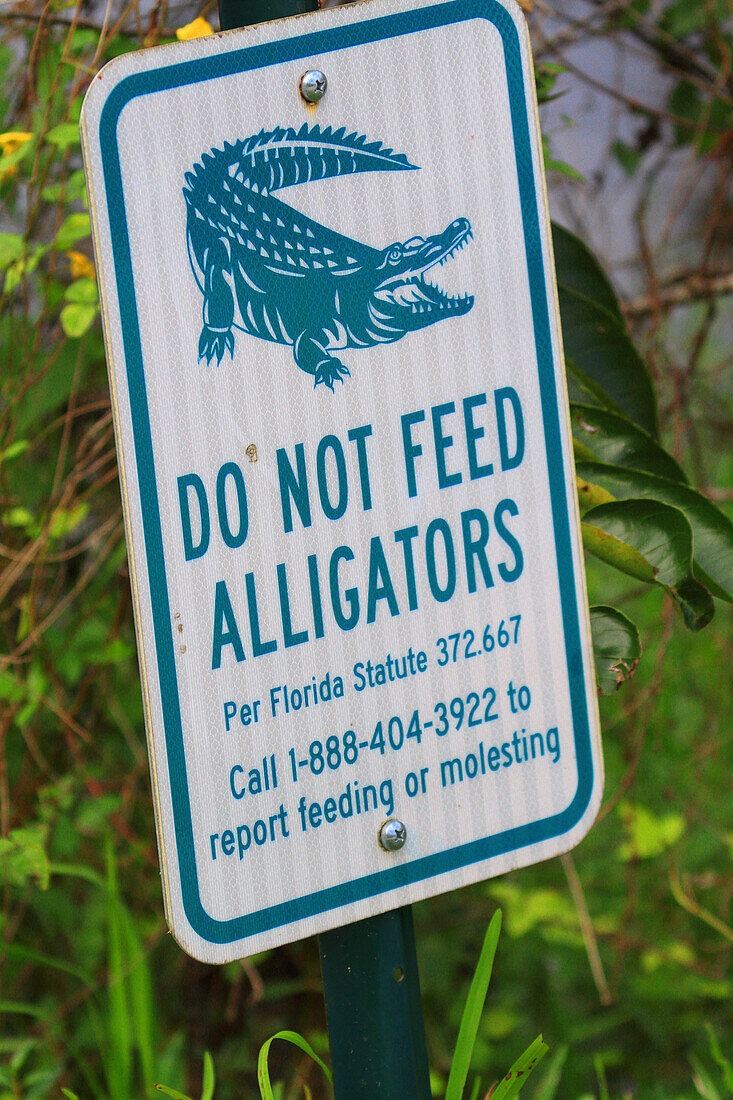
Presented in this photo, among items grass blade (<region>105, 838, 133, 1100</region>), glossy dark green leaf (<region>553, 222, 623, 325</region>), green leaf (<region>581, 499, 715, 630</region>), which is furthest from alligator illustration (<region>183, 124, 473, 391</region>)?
grass blade (<region>105, 838, 133, 1100</region>)

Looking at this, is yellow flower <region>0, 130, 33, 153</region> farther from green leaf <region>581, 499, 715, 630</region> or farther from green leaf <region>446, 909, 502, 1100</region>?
green leaf <region>446, 909, 502, 1100</region>

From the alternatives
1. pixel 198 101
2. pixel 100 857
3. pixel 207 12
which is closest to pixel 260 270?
pixel 198 101

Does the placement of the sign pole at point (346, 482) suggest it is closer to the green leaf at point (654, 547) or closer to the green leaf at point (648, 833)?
the green leaf at point (654, 547)

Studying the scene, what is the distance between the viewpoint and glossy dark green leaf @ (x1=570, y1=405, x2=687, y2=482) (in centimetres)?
94

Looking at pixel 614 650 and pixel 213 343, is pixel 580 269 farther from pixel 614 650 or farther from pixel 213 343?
pixel 213 343

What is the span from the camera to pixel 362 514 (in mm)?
720

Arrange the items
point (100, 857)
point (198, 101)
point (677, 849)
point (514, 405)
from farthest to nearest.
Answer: point (677, 849) → point (100, 857) → point (514, 405) → point (198, 101)

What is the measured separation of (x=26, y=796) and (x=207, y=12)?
1.04 meters

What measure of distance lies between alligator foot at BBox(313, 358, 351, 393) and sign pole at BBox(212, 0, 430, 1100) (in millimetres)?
379

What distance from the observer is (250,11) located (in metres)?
0.71

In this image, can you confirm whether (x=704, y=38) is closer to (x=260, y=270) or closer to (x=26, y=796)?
(x=260, y=270)

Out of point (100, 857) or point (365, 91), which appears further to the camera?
point (100, 857)

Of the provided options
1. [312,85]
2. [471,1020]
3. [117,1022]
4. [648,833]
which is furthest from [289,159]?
[648,833]

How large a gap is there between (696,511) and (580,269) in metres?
0.31
